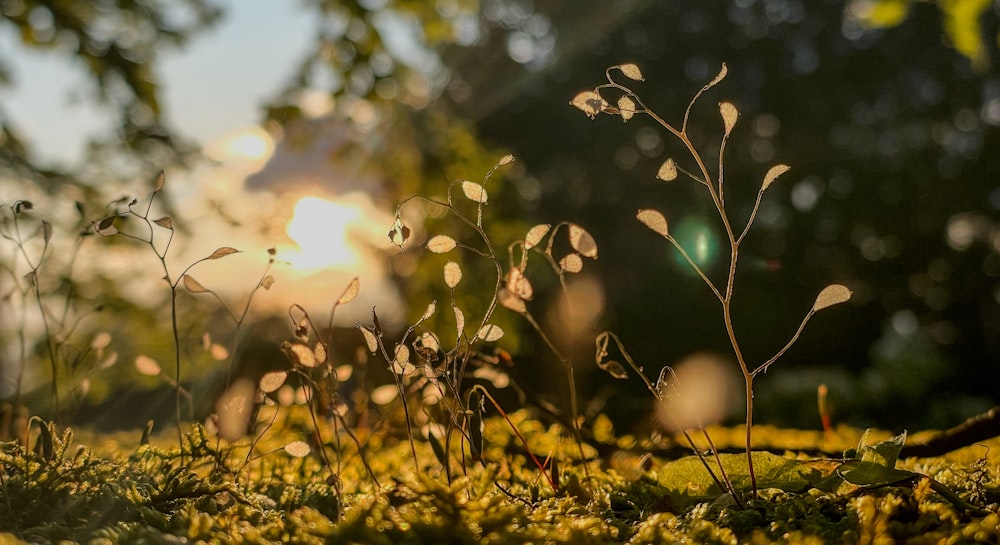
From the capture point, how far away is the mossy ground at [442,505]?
0.72m

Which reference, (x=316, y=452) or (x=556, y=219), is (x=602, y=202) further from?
(x=316, y=452)

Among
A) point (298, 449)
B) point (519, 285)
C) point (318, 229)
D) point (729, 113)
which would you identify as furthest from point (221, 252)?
point (318, 229)

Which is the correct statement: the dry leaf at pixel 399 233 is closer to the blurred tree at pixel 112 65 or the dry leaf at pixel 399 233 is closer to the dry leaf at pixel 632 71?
the dry leaf at pixel 632 71

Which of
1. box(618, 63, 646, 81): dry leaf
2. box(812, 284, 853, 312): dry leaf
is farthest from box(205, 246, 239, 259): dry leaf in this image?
box(812, 284, 853, 312): dry leaf

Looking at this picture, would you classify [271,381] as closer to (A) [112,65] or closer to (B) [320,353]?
(B) [320,353]

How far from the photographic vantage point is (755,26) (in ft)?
38.2

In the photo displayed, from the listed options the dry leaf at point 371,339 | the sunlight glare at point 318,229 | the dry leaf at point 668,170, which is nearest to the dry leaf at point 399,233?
the dry leaf at point 371,339

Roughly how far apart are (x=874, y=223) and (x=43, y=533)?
11.2 m

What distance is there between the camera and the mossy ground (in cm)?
72

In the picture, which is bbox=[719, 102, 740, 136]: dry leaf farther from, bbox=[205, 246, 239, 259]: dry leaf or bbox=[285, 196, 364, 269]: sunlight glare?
bbox=[285, 196, 364, 269]: sunlight glare

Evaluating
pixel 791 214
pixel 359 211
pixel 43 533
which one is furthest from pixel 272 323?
pixel 791 214

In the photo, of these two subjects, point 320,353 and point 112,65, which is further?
point 112,65

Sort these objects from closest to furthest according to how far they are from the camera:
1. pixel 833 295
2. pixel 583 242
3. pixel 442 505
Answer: pixel 442 505, pixel 833 295, pixel 583 242

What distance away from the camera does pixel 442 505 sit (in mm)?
713
